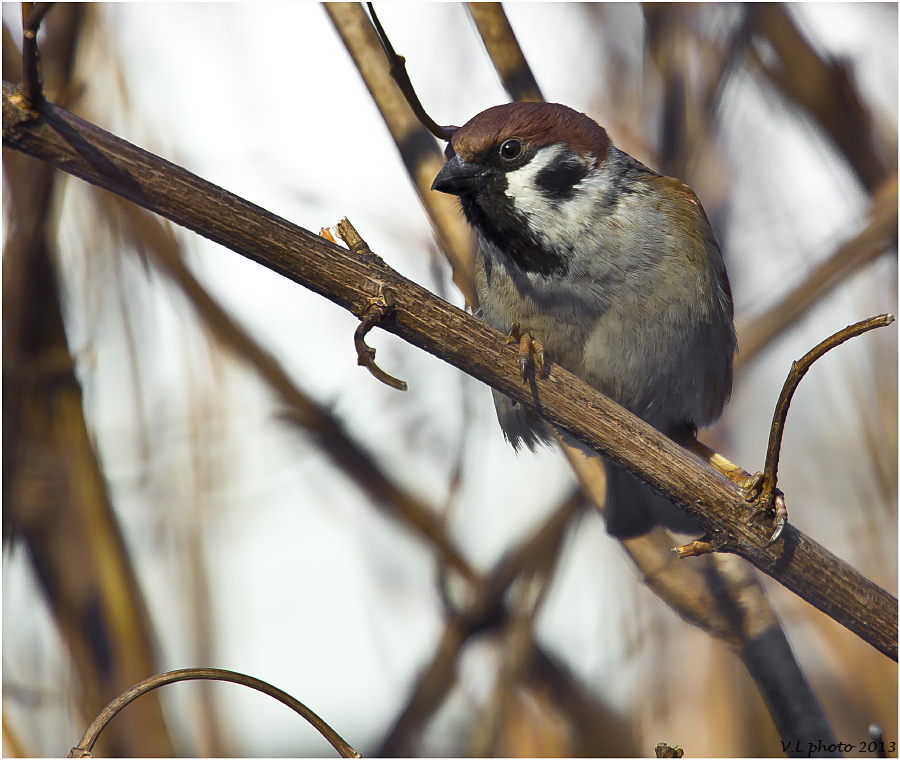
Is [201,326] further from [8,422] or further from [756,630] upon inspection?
[756,630]

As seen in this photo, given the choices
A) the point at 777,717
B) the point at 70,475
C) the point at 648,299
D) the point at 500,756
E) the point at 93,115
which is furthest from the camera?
the point at 93,115

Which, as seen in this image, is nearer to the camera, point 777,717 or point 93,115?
point 777,717

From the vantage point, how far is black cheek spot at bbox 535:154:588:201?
2340mm

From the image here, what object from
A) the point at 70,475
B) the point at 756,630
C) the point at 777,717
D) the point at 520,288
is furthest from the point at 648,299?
the point at 70,475

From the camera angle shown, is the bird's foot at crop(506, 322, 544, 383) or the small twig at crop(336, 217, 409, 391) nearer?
the small twig at crop(336, 217, 409, 391)

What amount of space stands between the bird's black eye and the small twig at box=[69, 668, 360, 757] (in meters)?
1.67

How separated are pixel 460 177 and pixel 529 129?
28 cm

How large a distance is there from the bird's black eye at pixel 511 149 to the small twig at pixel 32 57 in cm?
132

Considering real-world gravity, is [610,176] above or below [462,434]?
above

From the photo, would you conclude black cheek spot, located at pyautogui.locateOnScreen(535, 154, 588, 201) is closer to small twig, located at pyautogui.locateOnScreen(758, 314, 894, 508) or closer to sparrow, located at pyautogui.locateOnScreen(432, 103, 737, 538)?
sparrow, located at pyautogui.locateOnScreen(432, 103, 737, 538)

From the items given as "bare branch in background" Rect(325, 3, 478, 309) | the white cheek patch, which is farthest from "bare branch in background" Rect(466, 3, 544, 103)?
the white cheek patch

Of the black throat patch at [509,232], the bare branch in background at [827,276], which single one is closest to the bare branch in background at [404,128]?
the black throat patch at [509,232]

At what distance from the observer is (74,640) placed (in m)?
2.51

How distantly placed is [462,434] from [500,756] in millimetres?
1299
